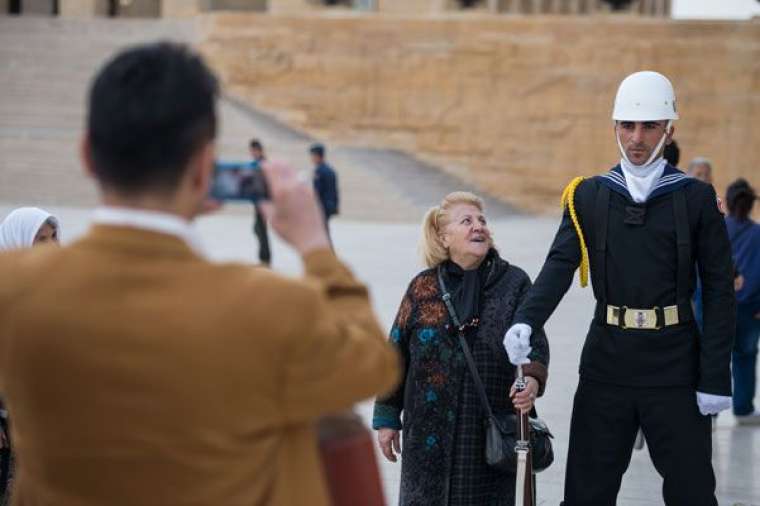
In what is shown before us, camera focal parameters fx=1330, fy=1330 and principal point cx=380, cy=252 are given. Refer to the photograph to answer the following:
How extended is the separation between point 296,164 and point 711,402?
893 inches

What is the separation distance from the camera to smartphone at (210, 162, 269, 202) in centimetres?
211

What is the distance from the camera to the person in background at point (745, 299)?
790 cm

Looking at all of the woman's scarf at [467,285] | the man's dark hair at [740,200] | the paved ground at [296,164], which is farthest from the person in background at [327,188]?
the woman's scarf at [467,285]

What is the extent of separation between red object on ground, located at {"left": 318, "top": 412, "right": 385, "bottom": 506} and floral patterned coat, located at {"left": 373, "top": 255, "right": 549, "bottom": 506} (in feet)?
7.35

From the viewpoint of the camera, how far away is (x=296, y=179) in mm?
2156

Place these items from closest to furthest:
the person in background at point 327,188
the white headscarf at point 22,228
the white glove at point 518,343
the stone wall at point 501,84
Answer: the white glove at point 518,343 < the white headscarf at point 22,228 < the person in background at point 327,188 < the stone wall at point 501,84

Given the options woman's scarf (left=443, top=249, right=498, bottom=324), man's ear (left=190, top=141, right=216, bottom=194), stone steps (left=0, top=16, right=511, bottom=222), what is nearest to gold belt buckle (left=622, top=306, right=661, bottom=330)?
woman's scarf (left=443, top=249, right=498, bottom=324)

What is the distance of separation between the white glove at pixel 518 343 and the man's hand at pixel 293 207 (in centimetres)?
210

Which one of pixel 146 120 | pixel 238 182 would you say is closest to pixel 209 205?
pixel 238 182

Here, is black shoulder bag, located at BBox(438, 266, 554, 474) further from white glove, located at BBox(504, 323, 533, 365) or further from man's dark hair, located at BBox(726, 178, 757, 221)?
man's dark hair, located at BBox(726, 178, 757, 221)

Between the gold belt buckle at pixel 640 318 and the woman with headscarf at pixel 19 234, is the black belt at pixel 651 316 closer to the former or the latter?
the gold belt buckle at pixel 640 318

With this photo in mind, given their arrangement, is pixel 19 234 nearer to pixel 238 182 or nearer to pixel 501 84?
pixel 238 182

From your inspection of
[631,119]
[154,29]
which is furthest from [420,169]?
[631,119]

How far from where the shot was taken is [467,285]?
4.48 m
